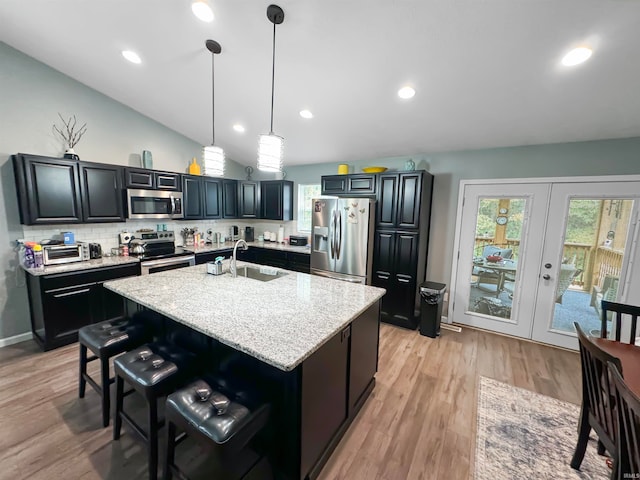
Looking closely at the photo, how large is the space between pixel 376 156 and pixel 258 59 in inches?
89.3

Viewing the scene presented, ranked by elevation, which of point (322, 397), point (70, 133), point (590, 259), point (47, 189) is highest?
point (70, 133)

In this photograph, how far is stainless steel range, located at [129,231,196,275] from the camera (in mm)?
3668

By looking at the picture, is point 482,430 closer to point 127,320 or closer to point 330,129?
point 127,320

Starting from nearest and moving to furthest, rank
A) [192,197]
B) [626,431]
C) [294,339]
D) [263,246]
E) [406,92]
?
1. [626,431]
2. [294,339]
3. [406,92]
4. [192,197]
5. [263,246]

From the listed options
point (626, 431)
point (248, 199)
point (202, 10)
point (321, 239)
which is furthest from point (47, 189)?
point (626, 431)

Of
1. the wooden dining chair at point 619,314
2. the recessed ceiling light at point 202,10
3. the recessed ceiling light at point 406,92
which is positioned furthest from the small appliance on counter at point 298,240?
the wooden dining chair at point 619,314

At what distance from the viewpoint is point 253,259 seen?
208 inches

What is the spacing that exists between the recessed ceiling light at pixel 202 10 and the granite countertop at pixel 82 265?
9.24 ft

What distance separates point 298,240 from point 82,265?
3.08 m

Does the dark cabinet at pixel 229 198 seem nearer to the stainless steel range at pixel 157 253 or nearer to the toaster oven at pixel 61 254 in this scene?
the stainless steel range at pixel 157 253

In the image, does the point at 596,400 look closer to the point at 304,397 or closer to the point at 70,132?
the point at 304,397

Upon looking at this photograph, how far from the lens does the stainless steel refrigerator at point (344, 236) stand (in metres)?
3.77

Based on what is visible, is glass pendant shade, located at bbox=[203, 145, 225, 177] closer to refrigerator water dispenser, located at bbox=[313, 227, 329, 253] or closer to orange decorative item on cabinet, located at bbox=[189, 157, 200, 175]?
refrigerator water dispenser, located at bbox=[313, 227, 329, 253]

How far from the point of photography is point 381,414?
2.19 m
